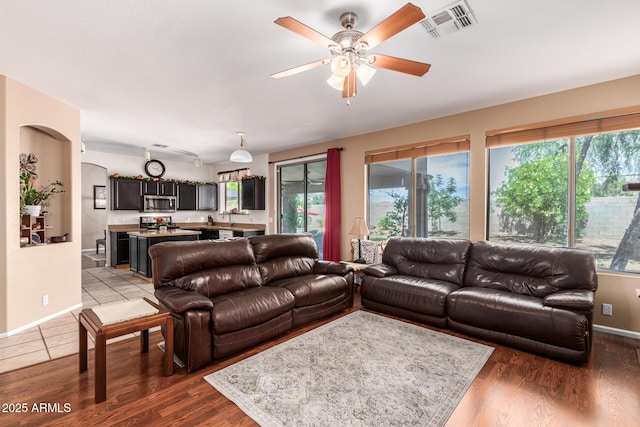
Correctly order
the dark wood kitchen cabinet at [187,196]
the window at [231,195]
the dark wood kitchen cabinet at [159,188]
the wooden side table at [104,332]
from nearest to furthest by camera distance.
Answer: the wooden side table at [104,332] → the dark wood kitchen cabinet at [159,188] → the dark wood kitchen cabinet at [187,196] → the window at [231,195]

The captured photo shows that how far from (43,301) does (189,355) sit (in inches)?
99.5

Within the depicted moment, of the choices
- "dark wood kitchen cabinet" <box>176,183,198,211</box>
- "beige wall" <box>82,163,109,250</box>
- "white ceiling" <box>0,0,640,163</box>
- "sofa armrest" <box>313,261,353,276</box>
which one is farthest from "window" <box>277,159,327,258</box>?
"beige wall" <box>82,163,109,250</box>

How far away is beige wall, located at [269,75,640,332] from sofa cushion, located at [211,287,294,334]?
272 cm

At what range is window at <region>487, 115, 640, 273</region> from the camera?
3.31 m

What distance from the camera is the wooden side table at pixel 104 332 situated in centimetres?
205

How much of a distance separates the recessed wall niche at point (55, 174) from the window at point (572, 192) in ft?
18.7

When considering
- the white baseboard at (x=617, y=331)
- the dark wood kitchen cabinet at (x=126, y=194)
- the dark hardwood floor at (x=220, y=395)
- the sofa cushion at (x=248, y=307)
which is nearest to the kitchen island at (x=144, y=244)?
the dark wood kitchen cabinet at (x=126, y=194)

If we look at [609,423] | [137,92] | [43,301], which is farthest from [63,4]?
[609,423]

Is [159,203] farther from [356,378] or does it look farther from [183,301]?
[356,378]

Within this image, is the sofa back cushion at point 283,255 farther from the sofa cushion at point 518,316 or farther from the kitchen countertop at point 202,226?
the kitchen countertop at point 202,226

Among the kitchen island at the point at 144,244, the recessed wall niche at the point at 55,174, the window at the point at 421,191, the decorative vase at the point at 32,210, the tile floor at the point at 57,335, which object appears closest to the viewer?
the tile floor at the point at 57,335

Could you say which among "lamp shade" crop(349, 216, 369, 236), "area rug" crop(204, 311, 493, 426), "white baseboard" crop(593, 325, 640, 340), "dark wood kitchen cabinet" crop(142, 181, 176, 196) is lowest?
"area rug" crop(204, 311, 493, 426)

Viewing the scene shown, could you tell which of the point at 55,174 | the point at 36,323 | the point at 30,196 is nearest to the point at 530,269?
the point at 36,323

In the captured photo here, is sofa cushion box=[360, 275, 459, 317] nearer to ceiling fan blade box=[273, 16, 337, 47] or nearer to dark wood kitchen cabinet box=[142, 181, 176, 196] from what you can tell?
ceiling fan blade box=[273, 16, 337, 47]
